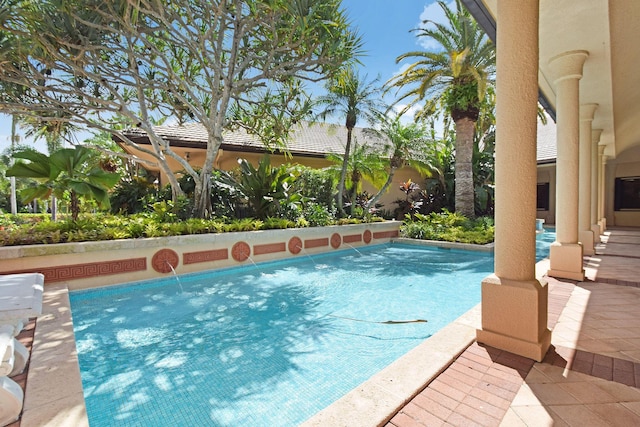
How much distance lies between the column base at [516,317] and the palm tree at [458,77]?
10.8m

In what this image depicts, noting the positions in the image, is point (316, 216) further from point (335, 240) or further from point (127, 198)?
point (127, 198)

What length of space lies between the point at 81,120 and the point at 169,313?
792 centimetres

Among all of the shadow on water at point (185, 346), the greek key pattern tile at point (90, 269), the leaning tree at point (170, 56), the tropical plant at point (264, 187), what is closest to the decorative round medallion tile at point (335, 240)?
the tropical plant at point (264, 187)

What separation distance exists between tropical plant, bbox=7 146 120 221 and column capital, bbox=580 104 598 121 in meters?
11.7

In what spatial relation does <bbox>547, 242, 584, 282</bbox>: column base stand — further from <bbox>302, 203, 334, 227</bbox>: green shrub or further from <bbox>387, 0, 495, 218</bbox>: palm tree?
<bbox>387, 0, 495, 218</bbox>: palm tree

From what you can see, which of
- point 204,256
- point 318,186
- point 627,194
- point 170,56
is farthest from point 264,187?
point 627,194

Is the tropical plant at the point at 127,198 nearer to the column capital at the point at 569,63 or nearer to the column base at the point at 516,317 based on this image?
the column base at the point at 516,317

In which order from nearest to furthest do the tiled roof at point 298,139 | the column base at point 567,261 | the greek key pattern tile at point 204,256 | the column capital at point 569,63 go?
the column capital at point 569,63 → the column base at point 567,261 → the greek key pattern tile at point 204,256 → the tiled roof at point 298,139

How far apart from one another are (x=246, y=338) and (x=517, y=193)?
153 inches

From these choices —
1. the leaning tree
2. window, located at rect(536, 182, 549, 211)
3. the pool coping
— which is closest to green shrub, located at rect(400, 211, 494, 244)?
the leaning tree

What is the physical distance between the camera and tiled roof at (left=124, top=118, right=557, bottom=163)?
13.8 metres

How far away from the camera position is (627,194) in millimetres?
19438

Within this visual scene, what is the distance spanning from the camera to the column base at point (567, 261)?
6004mm

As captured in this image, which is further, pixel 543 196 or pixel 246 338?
pixel 543 196
